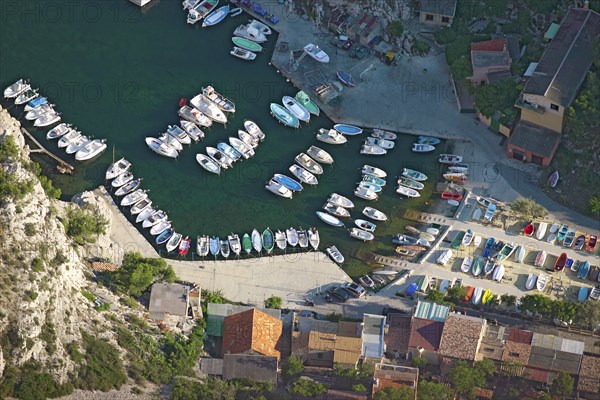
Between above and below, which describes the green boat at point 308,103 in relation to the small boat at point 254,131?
above

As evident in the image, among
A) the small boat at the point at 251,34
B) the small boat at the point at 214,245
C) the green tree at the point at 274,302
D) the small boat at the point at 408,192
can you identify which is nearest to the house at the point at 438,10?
the small boat at the point at 251,34

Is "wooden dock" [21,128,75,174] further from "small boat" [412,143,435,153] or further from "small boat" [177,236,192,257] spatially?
"small boat" [412,143,435,153]

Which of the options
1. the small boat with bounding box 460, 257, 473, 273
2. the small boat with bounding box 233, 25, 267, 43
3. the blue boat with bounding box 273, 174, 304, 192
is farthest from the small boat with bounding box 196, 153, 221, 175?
the small boat with bounding box 460, 257, 473, 273

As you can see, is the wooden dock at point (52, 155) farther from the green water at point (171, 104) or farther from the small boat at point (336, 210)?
Answer: the small boat at point (336, 210)

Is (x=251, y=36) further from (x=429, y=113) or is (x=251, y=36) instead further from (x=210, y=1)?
(x=429, y=113)

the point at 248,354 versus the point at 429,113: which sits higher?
the point at 429,113

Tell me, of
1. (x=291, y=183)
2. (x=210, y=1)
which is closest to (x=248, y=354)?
(x=291, y=183)

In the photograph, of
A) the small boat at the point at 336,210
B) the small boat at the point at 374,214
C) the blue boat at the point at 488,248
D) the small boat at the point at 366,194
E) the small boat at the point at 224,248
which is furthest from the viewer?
the small boat at the point at 366,194
